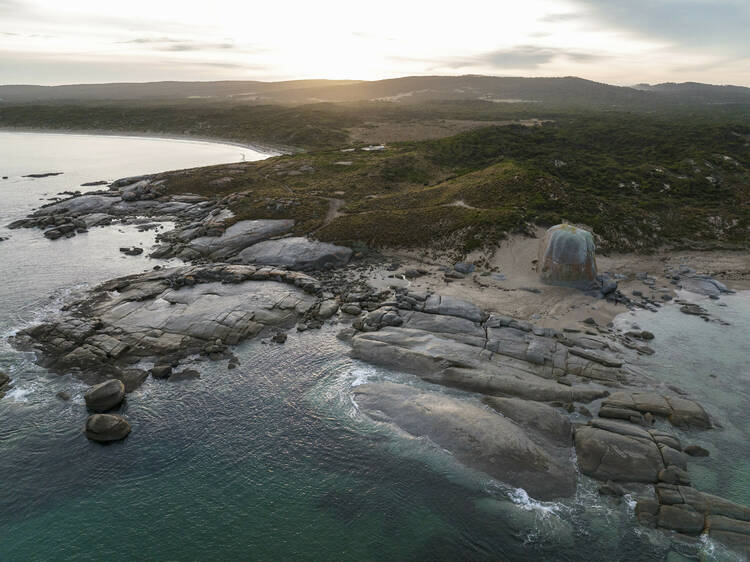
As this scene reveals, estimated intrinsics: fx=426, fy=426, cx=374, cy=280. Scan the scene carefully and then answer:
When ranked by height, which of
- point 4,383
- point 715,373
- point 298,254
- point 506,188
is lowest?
point 4,383

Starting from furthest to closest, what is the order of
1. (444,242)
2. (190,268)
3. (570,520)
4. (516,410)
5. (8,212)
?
(8,212) < (444,242) < (190,268) < (516,410) < (570,520)

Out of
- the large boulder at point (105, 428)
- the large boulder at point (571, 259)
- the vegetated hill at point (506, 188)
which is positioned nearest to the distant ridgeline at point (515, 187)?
the vegetated hill at point (506, 188)

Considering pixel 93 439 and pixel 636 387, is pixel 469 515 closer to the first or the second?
pixel 636 387

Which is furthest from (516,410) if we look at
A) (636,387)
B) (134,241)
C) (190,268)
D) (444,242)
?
(134,241)

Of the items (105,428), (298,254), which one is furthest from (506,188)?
(105,428)

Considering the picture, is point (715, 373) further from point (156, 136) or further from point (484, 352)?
point (156, 136)
